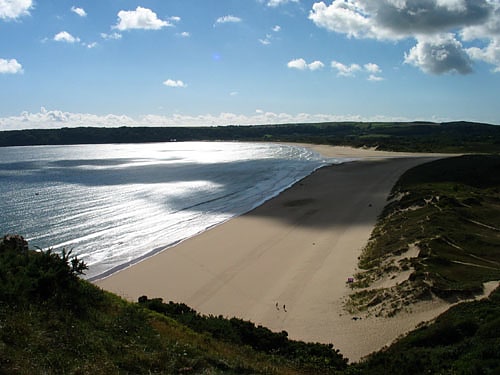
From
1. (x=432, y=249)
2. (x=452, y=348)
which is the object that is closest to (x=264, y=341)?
(x=452, y=348)

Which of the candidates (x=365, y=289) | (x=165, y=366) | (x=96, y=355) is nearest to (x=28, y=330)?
(x=96, y=355)

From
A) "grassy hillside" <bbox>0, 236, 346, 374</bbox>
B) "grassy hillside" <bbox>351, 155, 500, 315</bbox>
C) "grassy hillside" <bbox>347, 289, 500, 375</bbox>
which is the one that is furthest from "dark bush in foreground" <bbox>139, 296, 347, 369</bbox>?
"grassy hillside" <bbox>351, 155, 500, 315</bbox>

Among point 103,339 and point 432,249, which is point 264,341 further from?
point 432,249

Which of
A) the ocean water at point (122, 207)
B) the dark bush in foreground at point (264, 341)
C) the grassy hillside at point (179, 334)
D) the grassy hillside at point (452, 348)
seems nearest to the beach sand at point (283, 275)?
the grassy hillside at point (179, 334)

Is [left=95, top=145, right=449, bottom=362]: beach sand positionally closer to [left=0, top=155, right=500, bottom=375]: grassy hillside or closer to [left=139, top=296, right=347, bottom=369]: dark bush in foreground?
[left=0, top=155, right=500, bottom=375]: grassy hillside

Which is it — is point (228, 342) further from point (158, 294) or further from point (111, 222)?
point (111, 222)

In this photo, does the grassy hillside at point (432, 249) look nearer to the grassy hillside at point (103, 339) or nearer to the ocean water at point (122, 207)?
the grassy hillside at point (103, 339)
